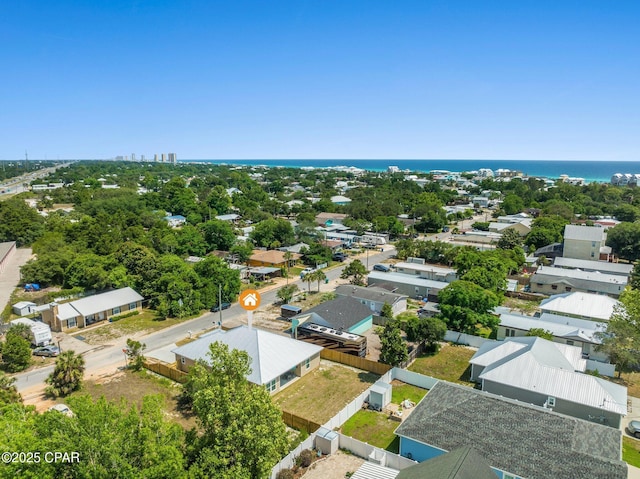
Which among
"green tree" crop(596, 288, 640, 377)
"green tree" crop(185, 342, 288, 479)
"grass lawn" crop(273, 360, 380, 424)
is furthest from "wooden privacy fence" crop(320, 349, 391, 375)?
"green tree" crop(596, 288, 640, 377)

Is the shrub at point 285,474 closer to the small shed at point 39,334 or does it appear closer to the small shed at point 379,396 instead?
the small shed at point 379,396

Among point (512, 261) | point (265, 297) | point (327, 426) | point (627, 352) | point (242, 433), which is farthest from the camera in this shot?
point (512, 261)

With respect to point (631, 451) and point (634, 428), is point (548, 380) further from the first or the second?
point (631, 451)

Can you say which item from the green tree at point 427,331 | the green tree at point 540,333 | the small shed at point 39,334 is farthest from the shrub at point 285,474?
the small shed at point 39,334

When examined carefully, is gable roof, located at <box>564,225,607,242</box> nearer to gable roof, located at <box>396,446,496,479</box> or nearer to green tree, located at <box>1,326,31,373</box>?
gable roof, located at <box>396,446,496,479</box>

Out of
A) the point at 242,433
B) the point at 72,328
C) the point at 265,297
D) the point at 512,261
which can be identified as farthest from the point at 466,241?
the point at 242,433

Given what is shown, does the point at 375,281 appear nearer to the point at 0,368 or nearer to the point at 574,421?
the point at 574,421

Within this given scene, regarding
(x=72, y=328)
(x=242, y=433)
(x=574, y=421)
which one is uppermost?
(x=242, y=433)
